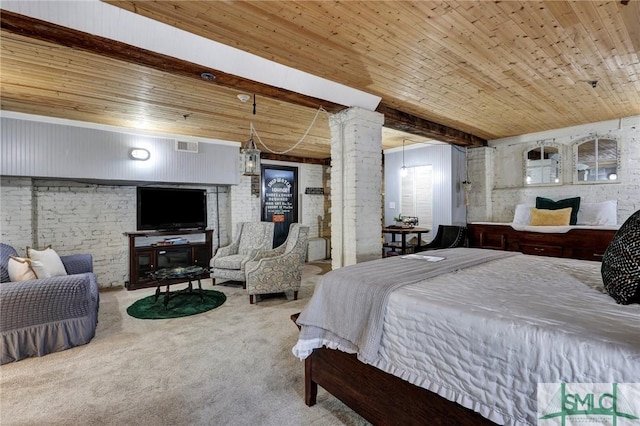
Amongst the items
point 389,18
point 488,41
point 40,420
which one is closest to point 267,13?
point 389,18

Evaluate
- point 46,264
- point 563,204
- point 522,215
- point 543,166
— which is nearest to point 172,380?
point 46,264

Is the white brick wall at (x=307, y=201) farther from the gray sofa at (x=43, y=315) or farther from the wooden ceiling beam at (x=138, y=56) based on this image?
the gray sofa at (x=43, y=315)

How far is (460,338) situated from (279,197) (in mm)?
6166

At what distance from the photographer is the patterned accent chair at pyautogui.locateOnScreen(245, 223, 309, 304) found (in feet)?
13.3

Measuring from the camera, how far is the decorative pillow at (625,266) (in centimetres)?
128

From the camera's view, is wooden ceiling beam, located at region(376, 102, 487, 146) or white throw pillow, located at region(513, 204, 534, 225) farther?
white throw pillow, located at region(513, 204, 534, 225)

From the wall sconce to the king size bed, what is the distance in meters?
4.33

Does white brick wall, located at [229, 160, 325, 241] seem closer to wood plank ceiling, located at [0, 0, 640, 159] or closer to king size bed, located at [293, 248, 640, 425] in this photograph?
wood plank ceiling, located at [0, 0, 640, 159]

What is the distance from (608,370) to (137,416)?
7.97ft

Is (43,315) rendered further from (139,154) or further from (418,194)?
(418,194)

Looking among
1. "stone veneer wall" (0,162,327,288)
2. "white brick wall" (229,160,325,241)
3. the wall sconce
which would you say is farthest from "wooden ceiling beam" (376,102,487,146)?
"stone veneer wall" (0,162,327,288)

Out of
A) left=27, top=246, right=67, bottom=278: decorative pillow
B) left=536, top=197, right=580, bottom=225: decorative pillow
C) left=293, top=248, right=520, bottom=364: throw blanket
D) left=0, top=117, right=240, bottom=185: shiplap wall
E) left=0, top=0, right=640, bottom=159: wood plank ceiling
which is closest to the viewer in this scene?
left=293, top=248, right=520, bottom=364: throw blanket

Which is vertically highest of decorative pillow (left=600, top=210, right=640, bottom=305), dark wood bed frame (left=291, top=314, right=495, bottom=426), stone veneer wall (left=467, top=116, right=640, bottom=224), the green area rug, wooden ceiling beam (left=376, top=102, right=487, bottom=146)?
wooden ceiling beam (left=376, top=102, right=487, bottom=146)

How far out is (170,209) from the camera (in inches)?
216
